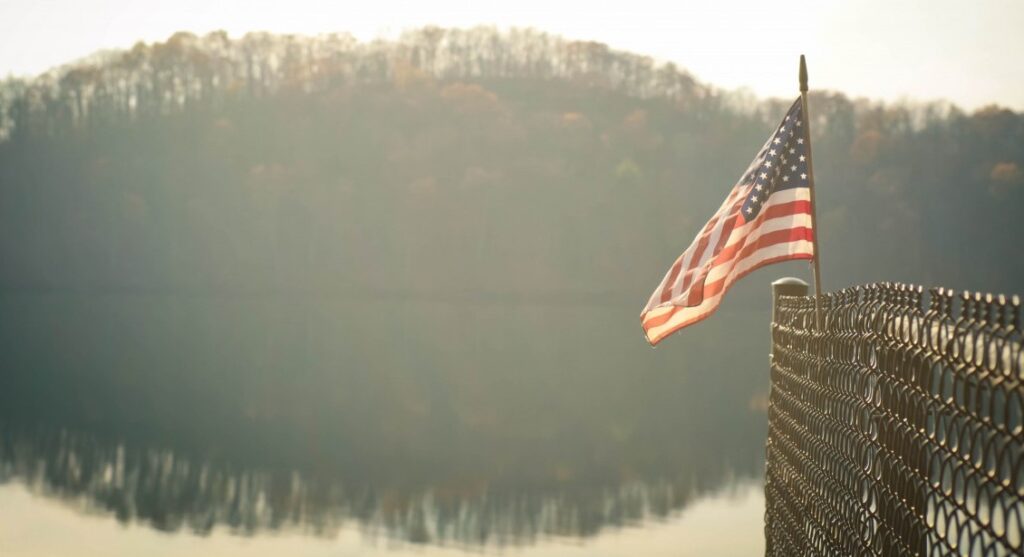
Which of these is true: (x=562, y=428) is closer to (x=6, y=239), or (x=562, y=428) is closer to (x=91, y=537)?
(x=91, y=537)

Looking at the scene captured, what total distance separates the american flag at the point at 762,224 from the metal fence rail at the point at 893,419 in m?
0.26

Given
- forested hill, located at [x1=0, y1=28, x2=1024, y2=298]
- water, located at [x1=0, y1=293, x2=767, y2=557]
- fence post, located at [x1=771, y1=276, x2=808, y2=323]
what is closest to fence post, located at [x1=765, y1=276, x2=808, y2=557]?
fence post, located at [x1=771, y1=276, x2=808, y2=323]

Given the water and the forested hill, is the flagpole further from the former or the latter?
the forested hill

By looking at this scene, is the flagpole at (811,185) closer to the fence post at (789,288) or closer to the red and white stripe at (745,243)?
the red and white stripe at (745,243)

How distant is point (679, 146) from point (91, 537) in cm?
8373

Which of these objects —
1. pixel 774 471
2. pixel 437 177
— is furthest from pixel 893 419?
pixel 437 177

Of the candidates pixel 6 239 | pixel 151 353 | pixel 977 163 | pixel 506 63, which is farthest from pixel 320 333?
pixel 506 63

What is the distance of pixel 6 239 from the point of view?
88125 millimetres

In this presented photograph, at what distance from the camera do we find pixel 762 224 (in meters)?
5.93

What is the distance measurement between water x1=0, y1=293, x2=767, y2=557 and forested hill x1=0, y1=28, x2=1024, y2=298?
1786 inches

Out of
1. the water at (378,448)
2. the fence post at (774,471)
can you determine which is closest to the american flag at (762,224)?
the fence post at (774,471)

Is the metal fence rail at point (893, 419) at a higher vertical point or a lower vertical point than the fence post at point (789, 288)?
lower

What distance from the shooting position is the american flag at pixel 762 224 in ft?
19.2

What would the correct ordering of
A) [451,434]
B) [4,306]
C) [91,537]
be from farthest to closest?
[4,306], [451,434], [91,537]
